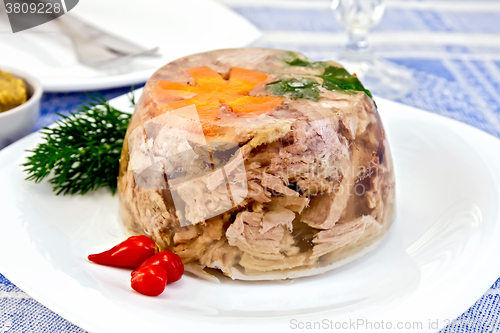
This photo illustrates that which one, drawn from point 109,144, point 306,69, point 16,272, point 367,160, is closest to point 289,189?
point 367,160

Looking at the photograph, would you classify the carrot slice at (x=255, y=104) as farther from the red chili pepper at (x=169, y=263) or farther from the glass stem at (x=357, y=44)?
the glass stem at (x=357, y=44)

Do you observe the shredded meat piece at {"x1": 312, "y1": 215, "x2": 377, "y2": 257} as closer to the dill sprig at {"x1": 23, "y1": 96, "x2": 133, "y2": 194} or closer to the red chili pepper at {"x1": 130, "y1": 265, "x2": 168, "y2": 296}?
the red chili pepper at {"x1": 130, "y1": 265, "x2": 168, "y2": 296}

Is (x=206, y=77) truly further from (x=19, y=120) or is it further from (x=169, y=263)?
(x=19, y=120)

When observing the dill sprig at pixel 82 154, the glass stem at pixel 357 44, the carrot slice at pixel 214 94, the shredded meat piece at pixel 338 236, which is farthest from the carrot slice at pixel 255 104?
the glass stem at pixel 357 44

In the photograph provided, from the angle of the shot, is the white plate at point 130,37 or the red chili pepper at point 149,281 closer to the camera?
the red chili pepper at point 149,281

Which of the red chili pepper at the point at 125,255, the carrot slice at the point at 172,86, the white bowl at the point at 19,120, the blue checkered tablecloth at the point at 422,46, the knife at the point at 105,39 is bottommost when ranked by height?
the blue checkered tablecloth at the point at 422,46

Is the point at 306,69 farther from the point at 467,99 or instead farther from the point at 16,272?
the point at 467,99
